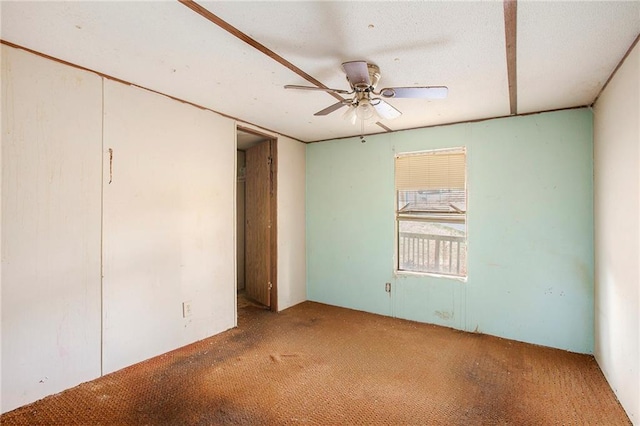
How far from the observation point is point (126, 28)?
1702 millimetres

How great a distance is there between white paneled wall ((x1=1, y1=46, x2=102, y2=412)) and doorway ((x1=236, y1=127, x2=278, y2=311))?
168 cm

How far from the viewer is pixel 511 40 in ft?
5.83

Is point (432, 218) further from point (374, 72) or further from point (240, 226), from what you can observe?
point (240, 226)

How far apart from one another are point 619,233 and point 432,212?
1.70 meters

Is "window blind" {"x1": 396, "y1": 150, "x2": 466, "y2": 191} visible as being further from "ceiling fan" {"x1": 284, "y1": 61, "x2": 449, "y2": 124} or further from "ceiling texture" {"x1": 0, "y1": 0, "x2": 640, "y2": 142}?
"ceiling fan" {"x1": 284, "y1": 61, "x2": 449, "y2": 124}

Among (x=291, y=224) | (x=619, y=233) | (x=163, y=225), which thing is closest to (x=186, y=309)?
(x=163, y=225)

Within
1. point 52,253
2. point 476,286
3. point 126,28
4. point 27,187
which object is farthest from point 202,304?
point 476,286

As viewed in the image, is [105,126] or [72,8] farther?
[105,126]

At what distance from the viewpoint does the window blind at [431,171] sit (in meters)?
3.47

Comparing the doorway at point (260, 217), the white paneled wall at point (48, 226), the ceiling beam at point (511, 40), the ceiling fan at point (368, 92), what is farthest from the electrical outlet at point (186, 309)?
the ceiling beam at point (511, 40)

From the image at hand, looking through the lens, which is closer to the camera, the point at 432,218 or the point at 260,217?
the point at 432,218

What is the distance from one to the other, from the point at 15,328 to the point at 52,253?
18.9 inches

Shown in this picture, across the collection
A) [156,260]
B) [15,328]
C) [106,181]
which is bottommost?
[15,328]

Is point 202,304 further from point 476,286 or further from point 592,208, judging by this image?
point 592,208
